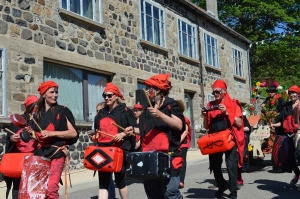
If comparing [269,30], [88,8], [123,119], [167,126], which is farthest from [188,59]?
[269,30]

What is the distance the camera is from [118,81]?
1356 centimetres

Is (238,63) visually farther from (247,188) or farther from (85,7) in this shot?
(247,188)

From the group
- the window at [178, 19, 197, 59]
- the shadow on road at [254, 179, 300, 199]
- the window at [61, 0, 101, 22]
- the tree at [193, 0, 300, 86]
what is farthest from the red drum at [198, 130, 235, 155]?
the tree at [193, 0, 300, 86]

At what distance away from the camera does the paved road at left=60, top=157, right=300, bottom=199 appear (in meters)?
7.20

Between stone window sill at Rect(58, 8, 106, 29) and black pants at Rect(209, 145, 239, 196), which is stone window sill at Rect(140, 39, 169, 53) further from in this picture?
black pants at Rect(209, 145, 239, 196)

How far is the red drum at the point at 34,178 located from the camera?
15.3 feet

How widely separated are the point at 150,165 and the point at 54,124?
4.60 ft

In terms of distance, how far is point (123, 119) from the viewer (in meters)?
5.49

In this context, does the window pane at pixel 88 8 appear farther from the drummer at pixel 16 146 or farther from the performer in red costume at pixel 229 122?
the drummer at pixel 16 146

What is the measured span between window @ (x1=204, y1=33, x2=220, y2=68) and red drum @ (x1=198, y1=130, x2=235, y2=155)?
44.7 ft

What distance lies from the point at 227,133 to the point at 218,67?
1496 centimetres

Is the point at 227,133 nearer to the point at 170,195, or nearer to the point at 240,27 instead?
the point at 170,195

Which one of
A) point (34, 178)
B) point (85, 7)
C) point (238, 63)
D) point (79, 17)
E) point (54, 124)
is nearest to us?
point (34, 178)

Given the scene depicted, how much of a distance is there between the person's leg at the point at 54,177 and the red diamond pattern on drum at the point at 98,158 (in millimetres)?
375
